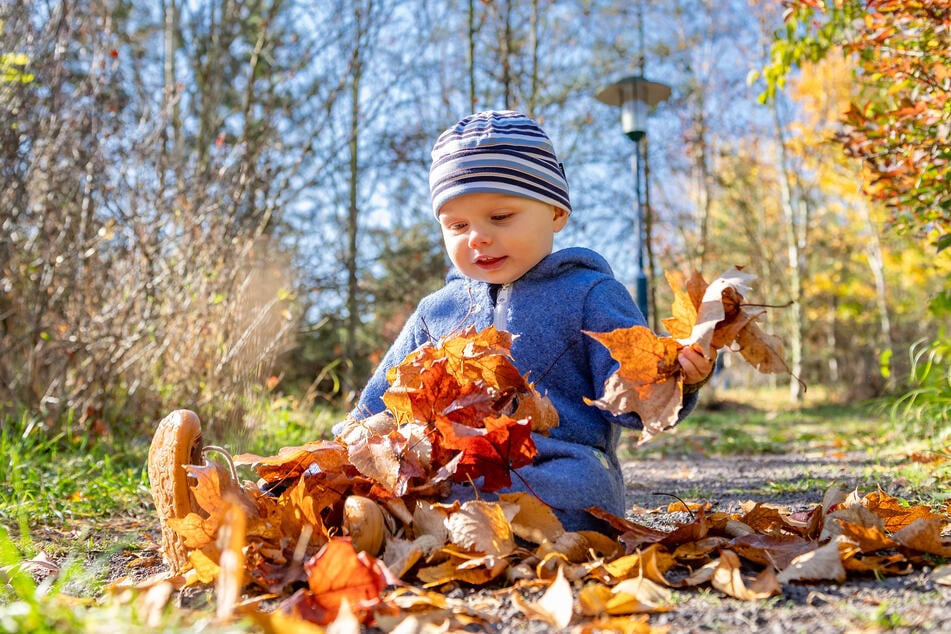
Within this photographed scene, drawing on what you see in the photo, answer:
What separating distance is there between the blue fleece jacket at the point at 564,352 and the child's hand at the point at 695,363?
0.18m

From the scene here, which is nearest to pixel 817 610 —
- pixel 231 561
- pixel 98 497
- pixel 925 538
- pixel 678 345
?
pixel 925 538

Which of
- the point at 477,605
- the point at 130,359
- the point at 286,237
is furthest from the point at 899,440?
the point at 286,237

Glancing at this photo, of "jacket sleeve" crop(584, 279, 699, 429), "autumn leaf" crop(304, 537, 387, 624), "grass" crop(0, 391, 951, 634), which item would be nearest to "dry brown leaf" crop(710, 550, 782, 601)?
"jacket sleeve" crop(584, 279, 699, 429)

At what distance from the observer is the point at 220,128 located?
30.2 feet

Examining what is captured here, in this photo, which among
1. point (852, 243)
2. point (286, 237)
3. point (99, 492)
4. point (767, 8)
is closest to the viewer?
point (99, 492)

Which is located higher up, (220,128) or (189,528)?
(220,128)

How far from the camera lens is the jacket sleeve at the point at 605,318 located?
1870 mm

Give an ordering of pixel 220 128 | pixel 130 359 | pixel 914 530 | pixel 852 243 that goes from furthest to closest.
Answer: pixel 852 243
pixel 220 128
pixel 130 359
pixel 914 530

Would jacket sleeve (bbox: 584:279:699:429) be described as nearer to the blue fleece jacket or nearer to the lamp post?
the blue fleece jacket

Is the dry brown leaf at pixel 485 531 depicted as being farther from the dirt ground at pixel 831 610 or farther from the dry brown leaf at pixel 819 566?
the dry brown leaf at pixel 819 566

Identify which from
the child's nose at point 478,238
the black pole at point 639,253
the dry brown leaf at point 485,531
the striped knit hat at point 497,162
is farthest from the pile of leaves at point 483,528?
the black pole at point 639,253

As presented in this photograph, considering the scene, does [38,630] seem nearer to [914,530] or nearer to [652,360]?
[652,360]

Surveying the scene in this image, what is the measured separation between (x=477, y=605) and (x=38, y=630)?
2.12 ft

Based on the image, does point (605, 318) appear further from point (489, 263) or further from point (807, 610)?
point (807, 610)
